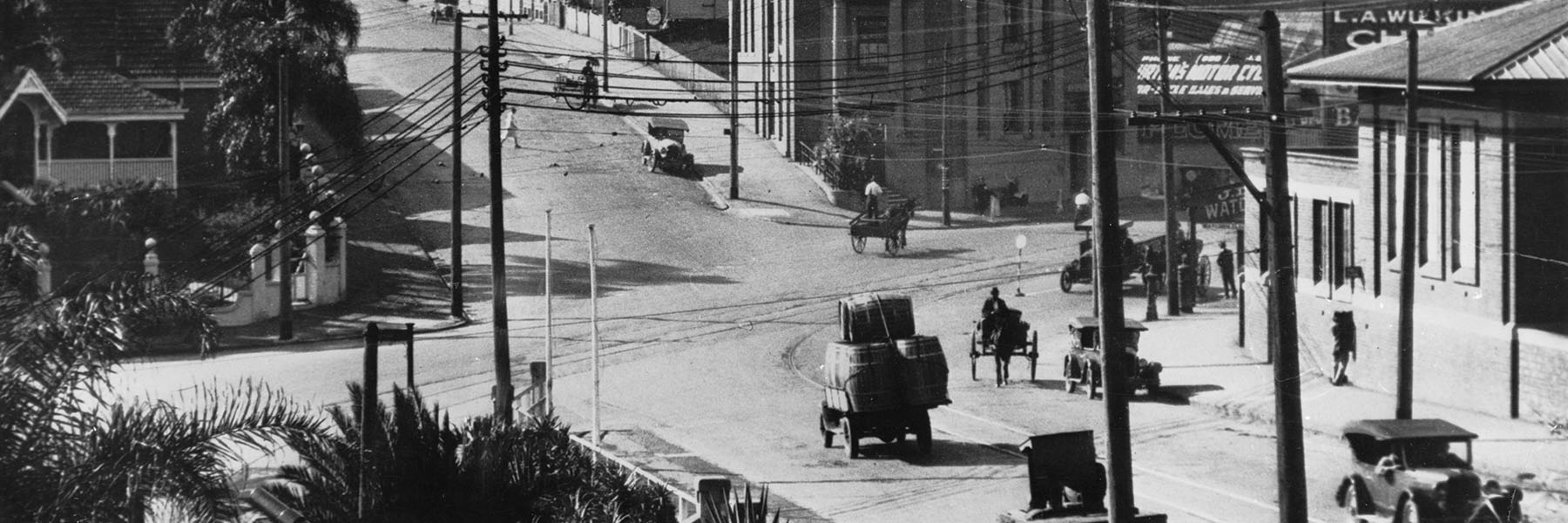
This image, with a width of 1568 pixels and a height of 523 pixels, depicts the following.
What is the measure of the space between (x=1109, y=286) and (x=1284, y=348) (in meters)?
2.08

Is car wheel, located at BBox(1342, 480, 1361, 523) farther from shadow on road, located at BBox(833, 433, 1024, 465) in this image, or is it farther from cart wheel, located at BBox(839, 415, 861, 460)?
cart wheel, located at BBox(839, 415, 861, 460)

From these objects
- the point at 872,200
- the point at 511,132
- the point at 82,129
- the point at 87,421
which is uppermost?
the point at 511,132

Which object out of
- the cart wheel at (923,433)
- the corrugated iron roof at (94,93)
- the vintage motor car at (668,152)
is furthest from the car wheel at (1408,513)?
the vintage motor car at (668,152)

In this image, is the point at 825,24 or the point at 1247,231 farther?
the point at 825,24

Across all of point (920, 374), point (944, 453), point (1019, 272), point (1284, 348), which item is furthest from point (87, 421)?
point (1019, 272)

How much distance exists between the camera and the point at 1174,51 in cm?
7469

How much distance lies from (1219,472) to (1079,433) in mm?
5286

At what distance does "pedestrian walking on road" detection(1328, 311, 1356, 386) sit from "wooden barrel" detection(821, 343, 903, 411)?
990 cm

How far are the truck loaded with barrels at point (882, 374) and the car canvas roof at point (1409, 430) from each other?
6.83m

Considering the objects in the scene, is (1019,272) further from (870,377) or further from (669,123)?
(669,123)

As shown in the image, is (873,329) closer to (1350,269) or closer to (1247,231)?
(1350,269)

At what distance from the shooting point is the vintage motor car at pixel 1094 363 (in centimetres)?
3130

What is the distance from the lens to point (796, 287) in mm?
45188

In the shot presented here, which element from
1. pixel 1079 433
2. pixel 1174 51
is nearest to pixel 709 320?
pixel 1079 433
